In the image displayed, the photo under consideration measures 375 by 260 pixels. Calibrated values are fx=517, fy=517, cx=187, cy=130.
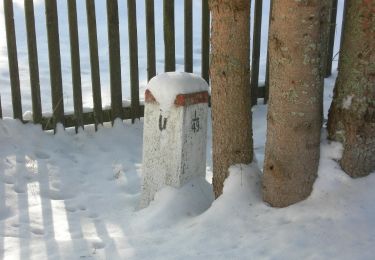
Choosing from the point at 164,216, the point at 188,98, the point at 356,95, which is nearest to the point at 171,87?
the point at 188,98

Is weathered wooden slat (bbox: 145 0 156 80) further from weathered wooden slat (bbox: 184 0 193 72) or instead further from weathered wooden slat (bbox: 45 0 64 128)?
weathered wooden slat (bbox: 45 0 64 128)

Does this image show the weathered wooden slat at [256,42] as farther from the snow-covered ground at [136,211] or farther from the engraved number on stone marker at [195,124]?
the engraved number on stone marker at [195,124]

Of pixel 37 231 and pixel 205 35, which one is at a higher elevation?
pixel 205 35

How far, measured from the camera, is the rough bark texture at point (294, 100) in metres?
2.69

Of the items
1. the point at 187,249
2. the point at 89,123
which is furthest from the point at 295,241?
the point at 89,123

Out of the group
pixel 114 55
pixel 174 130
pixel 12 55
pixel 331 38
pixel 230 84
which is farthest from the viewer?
pixel 331 38

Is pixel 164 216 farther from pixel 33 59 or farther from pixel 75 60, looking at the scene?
pixel 33 59

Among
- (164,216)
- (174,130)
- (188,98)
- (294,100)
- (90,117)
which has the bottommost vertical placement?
→ (164,216)

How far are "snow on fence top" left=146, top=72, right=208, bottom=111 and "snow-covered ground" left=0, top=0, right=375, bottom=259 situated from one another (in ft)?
1.98

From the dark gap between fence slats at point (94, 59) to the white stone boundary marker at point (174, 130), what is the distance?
5.07 feet

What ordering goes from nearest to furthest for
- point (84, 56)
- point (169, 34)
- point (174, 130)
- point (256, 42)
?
point (174, 130) → point (169, 34) → point (256, 42) → point (84, 56)

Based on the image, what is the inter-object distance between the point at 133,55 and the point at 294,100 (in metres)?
2.63

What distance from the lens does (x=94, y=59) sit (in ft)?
16.3

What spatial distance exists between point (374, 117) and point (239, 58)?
84 centimetres
